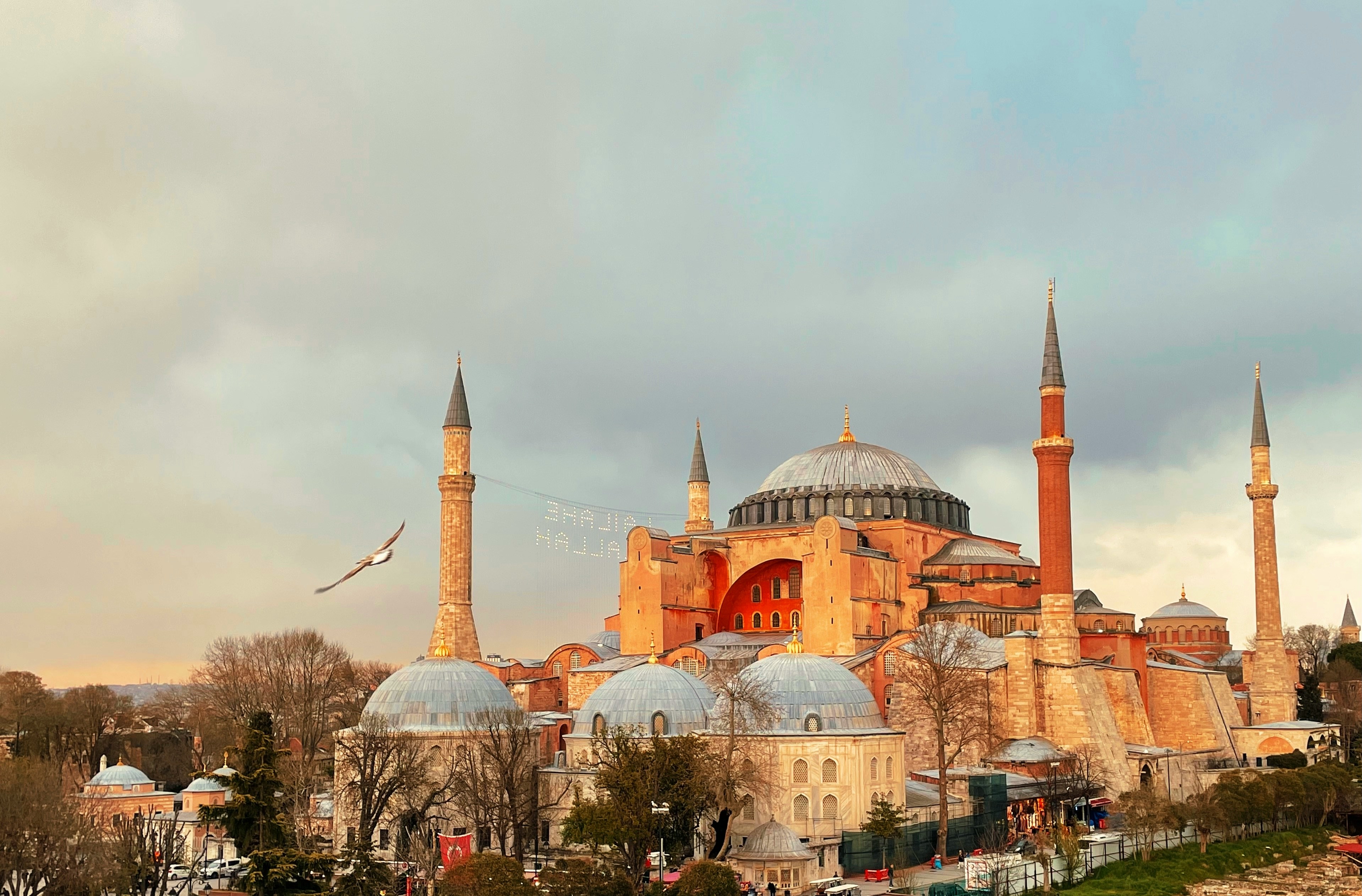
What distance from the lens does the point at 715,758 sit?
25641mm

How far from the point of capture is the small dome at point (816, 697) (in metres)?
28.5

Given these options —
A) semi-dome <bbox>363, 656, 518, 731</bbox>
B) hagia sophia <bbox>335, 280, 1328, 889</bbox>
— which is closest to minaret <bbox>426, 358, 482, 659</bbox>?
hagia sophia <bbox>335, 280, 1328, 889</bbox>

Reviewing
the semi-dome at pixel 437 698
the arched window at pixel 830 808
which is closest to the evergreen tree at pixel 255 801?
the semi-dome at pixel 437 698

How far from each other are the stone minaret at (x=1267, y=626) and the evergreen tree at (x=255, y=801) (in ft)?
114

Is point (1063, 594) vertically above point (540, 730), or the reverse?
point (1063, 594)

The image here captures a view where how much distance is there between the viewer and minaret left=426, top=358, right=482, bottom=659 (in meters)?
39.9

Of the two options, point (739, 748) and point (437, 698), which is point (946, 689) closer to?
point (739, 748)

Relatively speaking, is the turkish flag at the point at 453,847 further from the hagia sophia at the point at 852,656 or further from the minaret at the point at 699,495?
the minaret at the point at 699,495

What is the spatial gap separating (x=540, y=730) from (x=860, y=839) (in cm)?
965

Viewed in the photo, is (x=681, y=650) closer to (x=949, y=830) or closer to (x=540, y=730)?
(x=540, y=730)

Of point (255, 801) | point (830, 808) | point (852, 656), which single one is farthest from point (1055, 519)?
point (255, 801)

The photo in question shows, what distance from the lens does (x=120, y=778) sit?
3744 cm

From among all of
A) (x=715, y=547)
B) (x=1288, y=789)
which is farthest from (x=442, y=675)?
(x=1288, y=789)

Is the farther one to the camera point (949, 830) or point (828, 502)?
point (828, 502)
